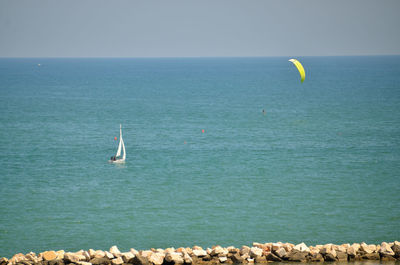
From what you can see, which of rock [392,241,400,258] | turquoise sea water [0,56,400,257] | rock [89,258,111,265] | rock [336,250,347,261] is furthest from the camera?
turquoise sea water [0,56,400,257]

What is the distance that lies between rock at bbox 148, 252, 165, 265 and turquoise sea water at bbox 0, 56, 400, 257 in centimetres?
855

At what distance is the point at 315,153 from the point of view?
64.6 meters

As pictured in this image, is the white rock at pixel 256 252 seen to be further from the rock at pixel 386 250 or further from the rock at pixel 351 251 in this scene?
the rock at pixel 386 250

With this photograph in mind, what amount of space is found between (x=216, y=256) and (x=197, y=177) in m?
26.8

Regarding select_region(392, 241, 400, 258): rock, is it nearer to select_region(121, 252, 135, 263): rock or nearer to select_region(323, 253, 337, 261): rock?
select_region(323, 253, 337, 261): rock

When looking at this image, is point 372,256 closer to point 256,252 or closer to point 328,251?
point 328,251

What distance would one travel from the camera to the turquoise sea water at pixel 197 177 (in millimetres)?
38500

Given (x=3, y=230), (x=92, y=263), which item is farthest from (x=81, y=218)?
(x=92, y=263)

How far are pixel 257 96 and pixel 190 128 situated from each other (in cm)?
5379

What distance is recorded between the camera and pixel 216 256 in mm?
27750

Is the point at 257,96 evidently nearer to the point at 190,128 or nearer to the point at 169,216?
the point at 190,128

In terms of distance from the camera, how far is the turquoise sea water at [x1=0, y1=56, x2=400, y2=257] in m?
38.5

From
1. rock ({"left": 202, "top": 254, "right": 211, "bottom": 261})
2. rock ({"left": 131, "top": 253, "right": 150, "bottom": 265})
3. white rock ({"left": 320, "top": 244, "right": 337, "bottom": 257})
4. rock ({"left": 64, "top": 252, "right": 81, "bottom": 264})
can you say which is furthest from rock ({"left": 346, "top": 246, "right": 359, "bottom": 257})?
rock ({"left": 64, "top": 252, "right": 81, "bottom": 264})

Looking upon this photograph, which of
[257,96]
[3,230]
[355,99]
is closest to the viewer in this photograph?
[3,230]
